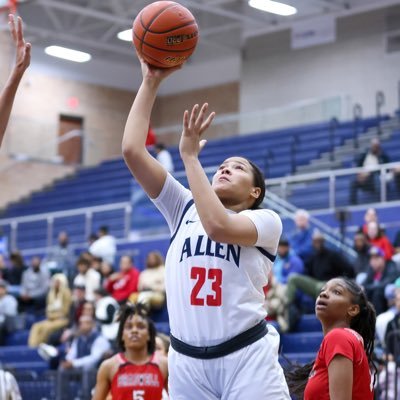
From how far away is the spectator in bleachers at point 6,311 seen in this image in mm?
16734

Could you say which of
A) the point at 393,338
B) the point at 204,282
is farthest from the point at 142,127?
the point at 393,338

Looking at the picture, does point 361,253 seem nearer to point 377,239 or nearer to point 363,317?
point 377,239

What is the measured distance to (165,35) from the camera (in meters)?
4.88

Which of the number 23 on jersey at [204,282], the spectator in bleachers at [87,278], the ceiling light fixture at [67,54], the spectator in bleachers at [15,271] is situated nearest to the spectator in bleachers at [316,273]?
the spectator in bleachers at [87,278]

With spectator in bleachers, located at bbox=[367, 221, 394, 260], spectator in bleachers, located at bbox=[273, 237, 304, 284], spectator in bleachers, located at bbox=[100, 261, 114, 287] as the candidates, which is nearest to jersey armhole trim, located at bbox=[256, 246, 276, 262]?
spectator in bleachers, located at bbox=[367, 221, 394, 260]

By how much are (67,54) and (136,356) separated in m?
20.5

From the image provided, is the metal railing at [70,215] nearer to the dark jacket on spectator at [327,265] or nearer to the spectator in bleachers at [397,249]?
the dark jacket on spectator at [327,265]

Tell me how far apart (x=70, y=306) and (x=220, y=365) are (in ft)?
37.4

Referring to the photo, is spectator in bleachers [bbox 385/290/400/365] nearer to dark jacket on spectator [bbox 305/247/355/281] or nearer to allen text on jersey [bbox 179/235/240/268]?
dark jacket on spectator [bbox 305/247/355/281]

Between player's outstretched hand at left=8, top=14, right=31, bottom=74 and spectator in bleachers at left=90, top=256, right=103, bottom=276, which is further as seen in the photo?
A: spectator in bleachers at left=90, top=256, right=103, bottom=276

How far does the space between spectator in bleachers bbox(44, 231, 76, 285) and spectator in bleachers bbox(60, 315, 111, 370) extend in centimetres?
323

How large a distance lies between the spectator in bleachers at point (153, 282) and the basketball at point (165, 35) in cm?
924

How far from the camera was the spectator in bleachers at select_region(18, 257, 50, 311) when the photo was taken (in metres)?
17.5

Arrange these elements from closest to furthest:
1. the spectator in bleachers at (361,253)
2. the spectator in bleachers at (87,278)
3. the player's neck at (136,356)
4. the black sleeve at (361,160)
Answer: the player's neck at (136,356) → the spectator in bleachers at (361,253) → the spectator in bleachers at (87,278) → the black sleeve at (361,160)
